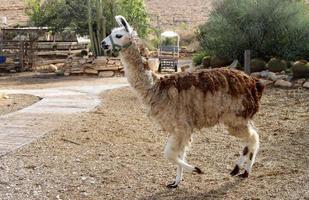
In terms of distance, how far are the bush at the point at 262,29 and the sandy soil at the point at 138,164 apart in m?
5.61

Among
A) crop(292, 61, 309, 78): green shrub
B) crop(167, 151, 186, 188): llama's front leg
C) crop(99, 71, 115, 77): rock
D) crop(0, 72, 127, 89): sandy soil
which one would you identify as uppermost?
crop(292, 61, 309, 78): green shrub

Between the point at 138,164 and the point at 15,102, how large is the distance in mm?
6326

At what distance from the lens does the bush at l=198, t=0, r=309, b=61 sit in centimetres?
1434

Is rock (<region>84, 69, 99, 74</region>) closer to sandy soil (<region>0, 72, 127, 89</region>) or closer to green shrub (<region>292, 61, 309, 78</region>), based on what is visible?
sandy soil (<region>0, 72, 127, 89</region>)

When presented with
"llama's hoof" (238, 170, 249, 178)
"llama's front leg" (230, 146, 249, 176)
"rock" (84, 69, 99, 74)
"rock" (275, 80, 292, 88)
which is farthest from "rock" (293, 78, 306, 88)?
"rock" (84, 69, 99, 74)

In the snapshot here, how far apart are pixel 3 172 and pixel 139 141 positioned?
88.4 inches

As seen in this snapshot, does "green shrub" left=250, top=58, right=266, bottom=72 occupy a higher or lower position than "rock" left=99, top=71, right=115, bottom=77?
higher

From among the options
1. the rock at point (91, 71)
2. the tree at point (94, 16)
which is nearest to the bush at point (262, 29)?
the rock at point (91, 71)

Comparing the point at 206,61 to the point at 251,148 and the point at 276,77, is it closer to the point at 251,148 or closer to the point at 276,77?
the point at 276,77

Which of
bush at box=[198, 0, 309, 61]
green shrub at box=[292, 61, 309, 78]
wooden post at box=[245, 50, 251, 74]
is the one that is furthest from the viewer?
bush at box=[198, 0, 309, 61]

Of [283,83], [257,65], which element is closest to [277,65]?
[257,65]

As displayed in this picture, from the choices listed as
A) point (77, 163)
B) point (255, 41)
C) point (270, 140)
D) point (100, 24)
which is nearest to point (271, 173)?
point (270, 140)

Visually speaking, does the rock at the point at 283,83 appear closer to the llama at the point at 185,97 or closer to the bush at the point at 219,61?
the bush at the point at 219,61

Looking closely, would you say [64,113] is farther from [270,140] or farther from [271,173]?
[271,173]
